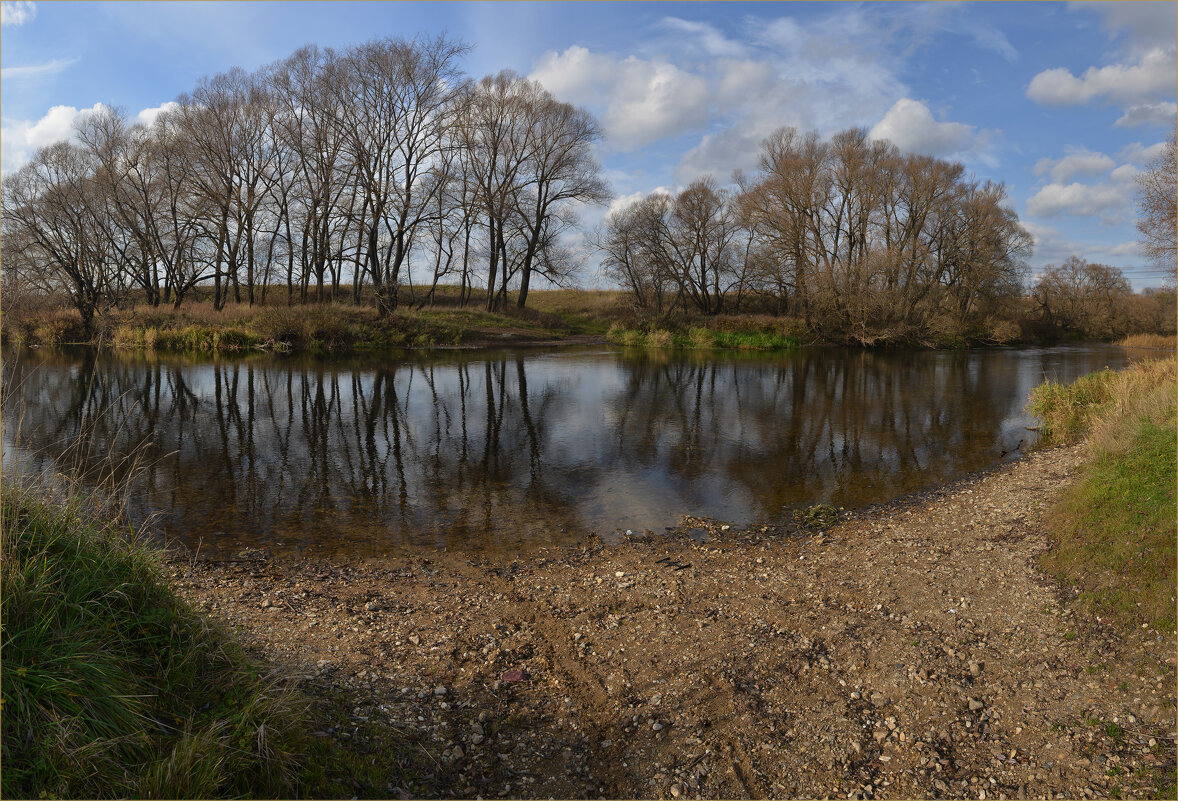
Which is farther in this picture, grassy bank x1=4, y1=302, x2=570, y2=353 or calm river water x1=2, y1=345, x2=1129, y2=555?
grassy bank x1=4, y1=302, x2=570, y2=353

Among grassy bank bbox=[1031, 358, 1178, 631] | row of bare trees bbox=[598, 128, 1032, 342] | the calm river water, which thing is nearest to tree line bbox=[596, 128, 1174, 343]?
row of bare trees bbox=[598, 128, 1032, 342]

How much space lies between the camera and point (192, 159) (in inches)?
1367

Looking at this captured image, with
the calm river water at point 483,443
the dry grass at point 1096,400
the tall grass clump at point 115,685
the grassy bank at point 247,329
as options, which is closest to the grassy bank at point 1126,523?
the dry grass at point 1096,400

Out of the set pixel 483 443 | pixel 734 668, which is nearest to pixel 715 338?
pixel 483 443

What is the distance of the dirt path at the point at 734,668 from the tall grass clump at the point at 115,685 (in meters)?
0.85

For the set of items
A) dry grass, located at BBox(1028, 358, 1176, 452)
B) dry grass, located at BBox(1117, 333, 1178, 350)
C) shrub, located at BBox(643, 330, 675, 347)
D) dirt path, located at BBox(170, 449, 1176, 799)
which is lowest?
dirt path, located at BBox(170, 449, 1176, 799)

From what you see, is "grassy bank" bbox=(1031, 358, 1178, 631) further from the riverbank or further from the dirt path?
the riverbank

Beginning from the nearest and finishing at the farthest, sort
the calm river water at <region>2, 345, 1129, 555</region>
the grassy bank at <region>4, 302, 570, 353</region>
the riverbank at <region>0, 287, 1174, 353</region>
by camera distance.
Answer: the calm river water at <region>2, 345, 1129, 555</region>
the grassy bank at <region>4, 302, 570, 353</region>
the riverbank at <region>0, 287, 1174, 353</region>

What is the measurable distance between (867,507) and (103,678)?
29.8 ft

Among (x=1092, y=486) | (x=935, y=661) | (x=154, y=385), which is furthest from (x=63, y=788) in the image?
(x=154, y=385)

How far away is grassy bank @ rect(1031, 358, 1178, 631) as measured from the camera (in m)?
5.33

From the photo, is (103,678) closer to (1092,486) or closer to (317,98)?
(1092,486)

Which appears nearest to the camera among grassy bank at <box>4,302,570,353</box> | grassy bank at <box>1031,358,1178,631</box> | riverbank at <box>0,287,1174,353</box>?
grassy bank at <box>1031,358,1178,631</box>

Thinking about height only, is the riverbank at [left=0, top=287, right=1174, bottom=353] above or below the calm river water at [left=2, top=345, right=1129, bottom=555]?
above
